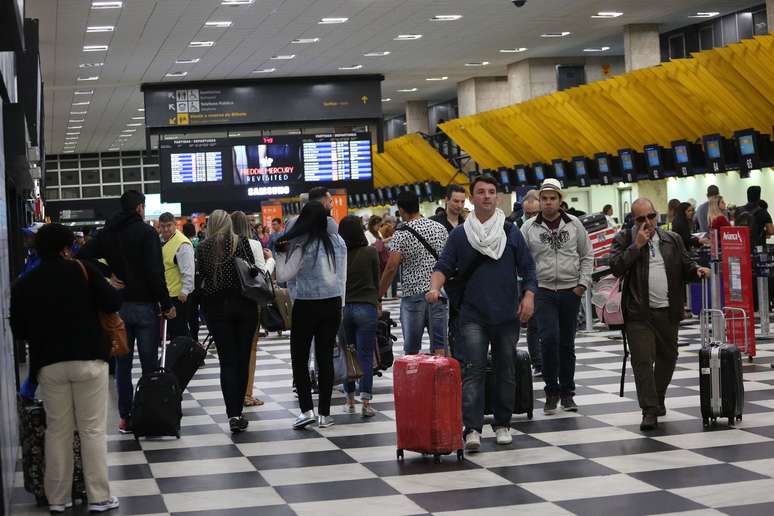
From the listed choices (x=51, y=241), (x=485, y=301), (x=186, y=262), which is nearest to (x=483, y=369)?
(x=485, y=301)

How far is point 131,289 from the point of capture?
8688 millimetres

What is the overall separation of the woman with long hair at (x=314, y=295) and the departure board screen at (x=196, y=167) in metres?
16.1

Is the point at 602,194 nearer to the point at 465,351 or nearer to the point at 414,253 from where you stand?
the point at 414,253

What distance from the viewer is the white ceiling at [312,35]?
1842cm

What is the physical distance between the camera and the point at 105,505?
629 centimetres

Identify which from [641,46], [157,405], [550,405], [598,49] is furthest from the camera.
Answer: [598,49]

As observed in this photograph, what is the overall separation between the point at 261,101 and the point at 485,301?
18734 millimetres

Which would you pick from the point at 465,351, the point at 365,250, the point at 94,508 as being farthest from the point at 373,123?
the point at 94,508

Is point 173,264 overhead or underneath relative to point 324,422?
overhead

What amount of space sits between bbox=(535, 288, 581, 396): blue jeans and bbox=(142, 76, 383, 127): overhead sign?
16914mm

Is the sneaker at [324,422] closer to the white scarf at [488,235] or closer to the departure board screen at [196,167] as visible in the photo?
the white scarf at [488,235]

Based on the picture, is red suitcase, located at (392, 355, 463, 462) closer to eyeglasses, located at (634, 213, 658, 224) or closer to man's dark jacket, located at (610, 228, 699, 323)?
man's dark jacket, located at (610, 228, 699, 323)

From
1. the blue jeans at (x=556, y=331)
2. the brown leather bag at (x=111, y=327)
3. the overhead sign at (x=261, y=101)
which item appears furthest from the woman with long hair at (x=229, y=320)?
the overhead sign at (x=261, y=101)

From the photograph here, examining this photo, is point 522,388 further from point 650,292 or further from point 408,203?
point 408,203
